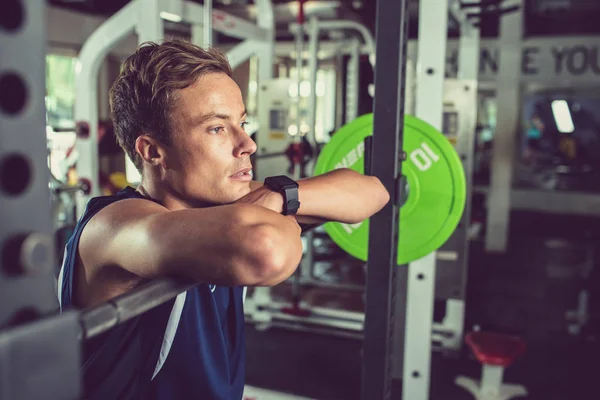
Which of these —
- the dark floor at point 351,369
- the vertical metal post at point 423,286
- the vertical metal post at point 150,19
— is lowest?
the dark floor at point 351,369

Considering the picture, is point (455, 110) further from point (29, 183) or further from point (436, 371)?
point (29, 183)

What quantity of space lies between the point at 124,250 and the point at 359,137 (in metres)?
0.87

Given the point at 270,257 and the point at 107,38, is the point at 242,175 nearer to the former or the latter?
the point at 270,257

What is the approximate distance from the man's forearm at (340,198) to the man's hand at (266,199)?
0.40ft

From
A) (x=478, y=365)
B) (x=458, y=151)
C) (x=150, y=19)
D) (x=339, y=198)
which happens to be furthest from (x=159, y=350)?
(x=478, y=365)

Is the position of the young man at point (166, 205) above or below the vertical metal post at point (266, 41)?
below

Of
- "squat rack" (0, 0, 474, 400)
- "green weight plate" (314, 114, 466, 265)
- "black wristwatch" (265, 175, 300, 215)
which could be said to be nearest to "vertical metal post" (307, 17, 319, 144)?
"green weight plate" (314, 114, 466, 265)

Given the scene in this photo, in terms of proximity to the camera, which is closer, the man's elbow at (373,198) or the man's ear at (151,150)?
the man's ear at (151,150)

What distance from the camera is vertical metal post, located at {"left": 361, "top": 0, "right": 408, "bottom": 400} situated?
1.11 metres

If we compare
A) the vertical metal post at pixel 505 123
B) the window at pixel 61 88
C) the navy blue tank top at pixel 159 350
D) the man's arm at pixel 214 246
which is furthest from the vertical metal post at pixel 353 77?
the window at pixel 61 88

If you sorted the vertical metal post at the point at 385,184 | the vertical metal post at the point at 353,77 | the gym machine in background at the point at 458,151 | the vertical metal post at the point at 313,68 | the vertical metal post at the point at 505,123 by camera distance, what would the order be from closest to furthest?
the vertical metal post at the point at 385,184
the gym machine in background at the point at 458,151
the vertical metal post at the point at 313,68
the vertical metal post at the point at 353,77
the vertical metal post at the point at 505,123

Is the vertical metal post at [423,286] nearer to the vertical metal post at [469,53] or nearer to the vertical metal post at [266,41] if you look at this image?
the vertical metal post at [469,53]

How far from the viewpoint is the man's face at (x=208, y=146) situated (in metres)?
0.96

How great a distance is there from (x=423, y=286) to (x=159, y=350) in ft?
4.62
